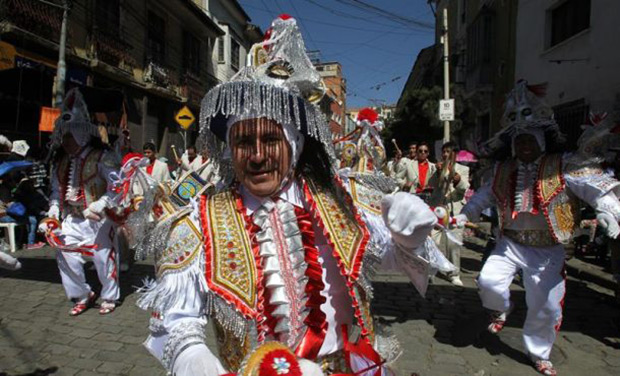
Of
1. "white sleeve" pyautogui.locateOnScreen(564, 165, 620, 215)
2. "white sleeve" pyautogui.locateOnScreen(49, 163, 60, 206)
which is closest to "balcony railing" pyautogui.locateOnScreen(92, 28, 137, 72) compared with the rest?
"white sleeve" pyautogui.locateOnScreen(49, 163, 60, 206)

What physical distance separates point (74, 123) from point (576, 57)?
10.1 metres

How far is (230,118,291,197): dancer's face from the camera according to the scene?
5.34 feet

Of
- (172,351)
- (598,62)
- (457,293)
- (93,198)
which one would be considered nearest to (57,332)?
(93,198)

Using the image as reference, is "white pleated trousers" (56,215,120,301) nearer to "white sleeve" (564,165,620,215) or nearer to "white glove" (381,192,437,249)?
"white glove" (381,192,437,249)

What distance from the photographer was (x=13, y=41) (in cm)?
923

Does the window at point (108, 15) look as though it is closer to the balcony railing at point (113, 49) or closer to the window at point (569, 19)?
the balcony railing at point (113, 49)

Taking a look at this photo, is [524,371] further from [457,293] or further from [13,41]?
[13,41]

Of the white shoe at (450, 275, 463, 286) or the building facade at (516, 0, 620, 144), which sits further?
the building facade at (516, 0, 620, 144)

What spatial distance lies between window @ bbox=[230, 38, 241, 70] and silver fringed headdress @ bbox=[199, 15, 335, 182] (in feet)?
68.7

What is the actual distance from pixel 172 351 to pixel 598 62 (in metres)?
10.3

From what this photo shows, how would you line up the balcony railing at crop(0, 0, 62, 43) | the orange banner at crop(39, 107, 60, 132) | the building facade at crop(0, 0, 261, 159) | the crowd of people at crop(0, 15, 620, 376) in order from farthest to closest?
1. the building facade at crop(0, 0, 261, 159)
2. the balcony railing at crop(0, 0, 62, 43)
3. the orange banner at crop(39, 107, 60, 132)
4. the crowd of people at crop(0, 15, 620, 376)

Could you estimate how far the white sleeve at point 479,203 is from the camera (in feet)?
13.2

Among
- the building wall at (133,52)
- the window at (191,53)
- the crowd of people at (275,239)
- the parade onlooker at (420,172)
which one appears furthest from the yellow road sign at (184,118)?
the window at (191,53)

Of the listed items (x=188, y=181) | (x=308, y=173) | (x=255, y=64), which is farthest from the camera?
(x=188, y=181)
